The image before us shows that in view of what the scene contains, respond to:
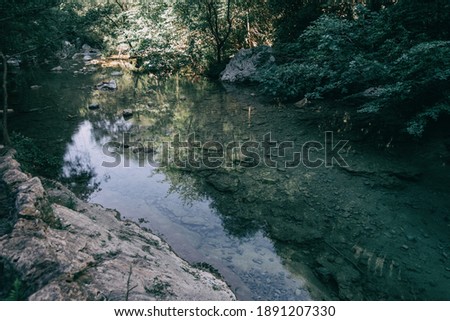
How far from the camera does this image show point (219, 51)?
57.3 feet

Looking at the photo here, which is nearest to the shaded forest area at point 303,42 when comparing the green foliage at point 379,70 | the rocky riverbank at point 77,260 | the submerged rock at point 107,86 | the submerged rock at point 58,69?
the green foliage at point 379,70

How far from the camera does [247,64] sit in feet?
53.0

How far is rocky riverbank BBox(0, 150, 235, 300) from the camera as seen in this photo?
2711 mm

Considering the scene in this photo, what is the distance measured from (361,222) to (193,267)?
2.96 metres

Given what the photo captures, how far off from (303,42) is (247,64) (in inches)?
136

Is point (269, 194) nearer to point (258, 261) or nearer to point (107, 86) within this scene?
point (258, 261)

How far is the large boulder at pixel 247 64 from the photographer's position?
50.5 ft

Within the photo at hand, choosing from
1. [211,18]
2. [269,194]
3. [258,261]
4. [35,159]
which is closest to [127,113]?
[35,159]

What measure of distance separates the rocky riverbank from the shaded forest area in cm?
584

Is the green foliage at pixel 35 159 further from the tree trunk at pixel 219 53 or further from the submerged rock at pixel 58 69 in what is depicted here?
the submerged rock at pixel 58 69

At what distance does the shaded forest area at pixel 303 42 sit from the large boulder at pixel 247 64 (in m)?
0.60

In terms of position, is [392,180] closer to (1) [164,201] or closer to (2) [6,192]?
(1) [164,201]

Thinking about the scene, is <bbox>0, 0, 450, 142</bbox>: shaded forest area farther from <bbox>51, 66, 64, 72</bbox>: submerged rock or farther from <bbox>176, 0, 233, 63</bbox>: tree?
<bbox>51, 66, 64, 72</bbox>: submerged rock
